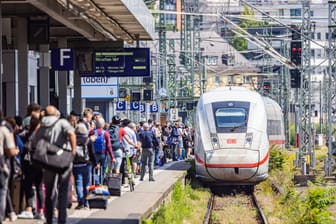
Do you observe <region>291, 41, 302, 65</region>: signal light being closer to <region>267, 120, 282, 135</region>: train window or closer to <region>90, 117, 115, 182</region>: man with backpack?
<region>267, 120, 282, 135</region>: train window

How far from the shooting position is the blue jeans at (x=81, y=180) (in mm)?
18609

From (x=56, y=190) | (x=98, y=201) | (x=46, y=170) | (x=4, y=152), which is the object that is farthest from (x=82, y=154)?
(x=4, y=152)

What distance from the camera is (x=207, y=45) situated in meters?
125

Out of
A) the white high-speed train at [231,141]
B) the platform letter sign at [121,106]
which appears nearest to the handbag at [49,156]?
the white high-speed train at [231,141]

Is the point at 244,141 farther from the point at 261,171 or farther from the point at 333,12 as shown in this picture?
the point at 333,12

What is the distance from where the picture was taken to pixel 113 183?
883 inches

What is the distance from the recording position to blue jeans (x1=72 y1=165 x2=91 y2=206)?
18.6m

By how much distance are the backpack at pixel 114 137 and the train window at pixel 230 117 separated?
230 inches

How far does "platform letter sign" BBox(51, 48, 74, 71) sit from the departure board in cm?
235

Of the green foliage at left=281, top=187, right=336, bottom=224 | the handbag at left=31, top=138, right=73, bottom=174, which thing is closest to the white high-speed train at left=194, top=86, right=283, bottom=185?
the green foliage at left=281, top=187, right=336, bottom=224

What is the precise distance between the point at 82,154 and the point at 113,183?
4.41 m

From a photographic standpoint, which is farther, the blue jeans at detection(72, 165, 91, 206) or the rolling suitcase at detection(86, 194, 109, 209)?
the rolling suitcase at detection(86, 194, 109, 209)

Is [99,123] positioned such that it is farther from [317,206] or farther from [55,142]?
[55,142]

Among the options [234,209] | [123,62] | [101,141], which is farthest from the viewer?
[123,62]
